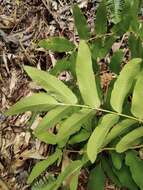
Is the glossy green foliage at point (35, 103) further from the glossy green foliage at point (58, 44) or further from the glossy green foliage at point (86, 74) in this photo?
the glossy green foliage at point (58, 44)

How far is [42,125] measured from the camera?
143 cm

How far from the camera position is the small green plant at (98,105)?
138 cm

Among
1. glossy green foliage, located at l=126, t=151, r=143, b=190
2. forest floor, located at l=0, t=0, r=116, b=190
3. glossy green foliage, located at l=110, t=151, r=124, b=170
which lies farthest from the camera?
forest floor, located at l=0, t=0, r=116, b=190

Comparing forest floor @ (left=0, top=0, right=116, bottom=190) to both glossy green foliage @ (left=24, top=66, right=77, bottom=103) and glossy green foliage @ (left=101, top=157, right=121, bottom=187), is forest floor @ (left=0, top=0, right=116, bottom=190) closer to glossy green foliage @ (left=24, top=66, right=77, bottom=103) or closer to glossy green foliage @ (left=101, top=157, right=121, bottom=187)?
glossy green foliage @ (left=101, top=157, right=121, bottom=187)

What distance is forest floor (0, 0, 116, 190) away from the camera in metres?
2.43

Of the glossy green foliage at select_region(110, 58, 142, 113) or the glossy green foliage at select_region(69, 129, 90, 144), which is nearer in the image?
the glossy green foliage at select_region(110, 58, 142, 113)

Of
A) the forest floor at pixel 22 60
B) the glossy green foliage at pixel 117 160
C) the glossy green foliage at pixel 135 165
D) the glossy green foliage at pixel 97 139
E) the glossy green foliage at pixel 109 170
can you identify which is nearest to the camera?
the glossy green foliage at pixel 97 139

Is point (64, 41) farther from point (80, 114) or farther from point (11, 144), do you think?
point (11, 144)

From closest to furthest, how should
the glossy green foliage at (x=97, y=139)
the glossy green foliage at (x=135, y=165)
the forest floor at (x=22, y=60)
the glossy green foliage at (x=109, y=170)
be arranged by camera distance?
1. the glossy green foliage at (x=97, y=139)
2. the glossy green foliage at (x=135, y=165)
3. the glossy green foliage at (x=109, y=170)
4. the forest floor at (x=22, y=60)

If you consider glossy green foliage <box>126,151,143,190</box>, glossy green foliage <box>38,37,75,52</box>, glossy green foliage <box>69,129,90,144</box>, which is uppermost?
glossy green foliage <box>38,37,75,52</box>

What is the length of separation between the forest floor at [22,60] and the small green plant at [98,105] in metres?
0.32

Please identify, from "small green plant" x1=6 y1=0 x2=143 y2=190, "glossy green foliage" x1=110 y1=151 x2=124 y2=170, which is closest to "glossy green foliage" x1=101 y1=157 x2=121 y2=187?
"small green plant" x1=6 y1=0 x2=143 y2=190

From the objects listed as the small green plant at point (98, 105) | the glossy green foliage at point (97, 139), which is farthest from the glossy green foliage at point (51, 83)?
the glossy green foliage at point (97, 139)

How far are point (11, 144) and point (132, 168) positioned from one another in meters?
1.02
